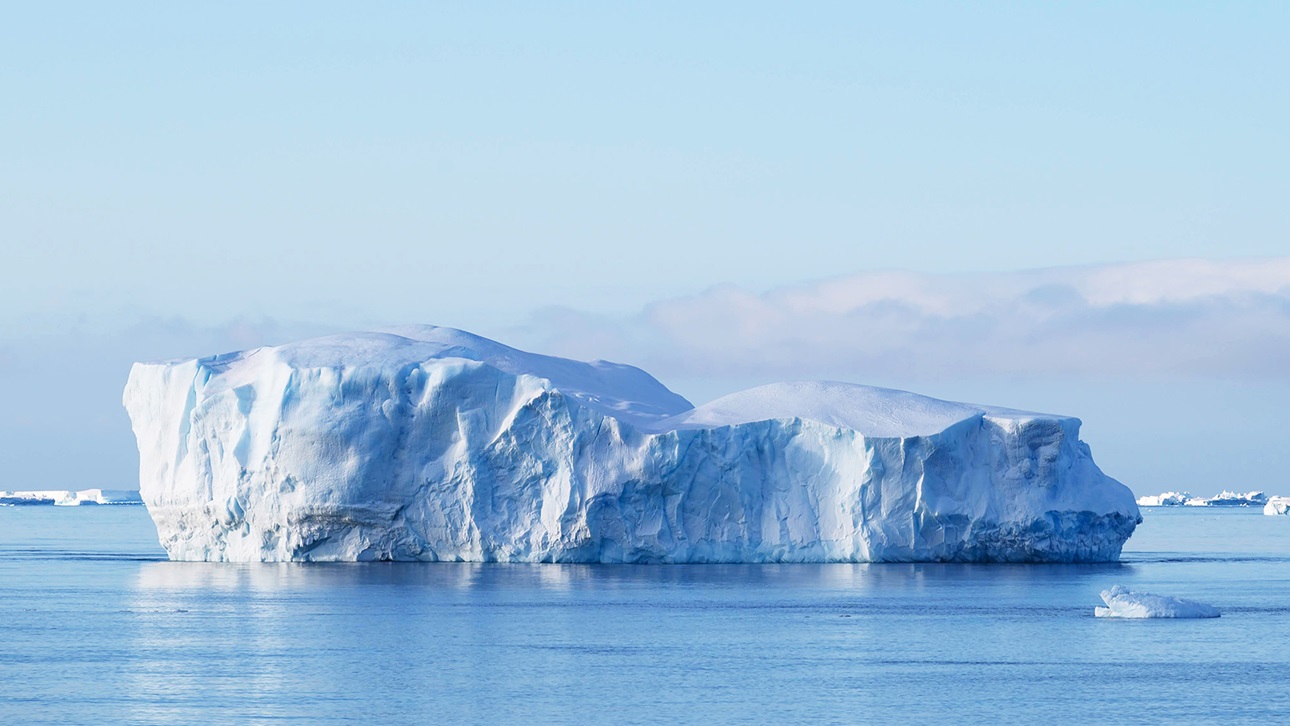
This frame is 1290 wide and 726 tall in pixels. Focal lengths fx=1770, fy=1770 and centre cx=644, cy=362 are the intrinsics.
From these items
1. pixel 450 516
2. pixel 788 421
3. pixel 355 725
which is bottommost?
pixel 355 725

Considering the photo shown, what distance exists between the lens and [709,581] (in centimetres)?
3422

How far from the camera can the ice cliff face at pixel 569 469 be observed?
116 feet

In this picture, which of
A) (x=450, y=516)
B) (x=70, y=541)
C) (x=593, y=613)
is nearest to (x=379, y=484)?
(x=450, y=516)

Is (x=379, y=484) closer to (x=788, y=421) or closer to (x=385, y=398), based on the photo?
(x=385, y=398)

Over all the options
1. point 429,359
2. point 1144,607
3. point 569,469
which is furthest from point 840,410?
point 1144,607

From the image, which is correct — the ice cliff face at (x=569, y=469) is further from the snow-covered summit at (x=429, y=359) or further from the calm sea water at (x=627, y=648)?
the calm sea water at (x=627, y=648)

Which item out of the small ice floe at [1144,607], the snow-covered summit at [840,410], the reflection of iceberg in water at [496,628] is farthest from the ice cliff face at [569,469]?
the small ice floe at [1144,607]

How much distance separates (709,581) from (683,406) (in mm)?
9457

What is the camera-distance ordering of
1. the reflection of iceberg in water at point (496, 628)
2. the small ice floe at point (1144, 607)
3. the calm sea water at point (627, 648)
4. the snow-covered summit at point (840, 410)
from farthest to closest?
the snow-covered summit at point (840, 410)
the small ice floe at point (1144, 607)
the reflection of iceberg in water at point (496, 628)
the calm sea water at point (627, 648)

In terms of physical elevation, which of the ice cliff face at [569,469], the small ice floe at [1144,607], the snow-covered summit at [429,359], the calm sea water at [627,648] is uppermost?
the snow-covered summit at [429,359]

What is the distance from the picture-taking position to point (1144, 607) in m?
26.8

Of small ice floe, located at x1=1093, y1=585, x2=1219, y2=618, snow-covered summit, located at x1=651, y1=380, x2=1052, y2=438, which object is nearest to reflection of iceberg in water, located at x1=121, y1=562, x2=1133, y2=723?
small ice floe, located at x1=1093, y1=585, x2=1219, y2=618

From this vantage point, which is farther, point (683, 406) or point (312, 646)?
point (683, 406)

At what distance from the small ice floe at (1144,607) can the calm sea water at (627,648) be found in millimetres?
352
